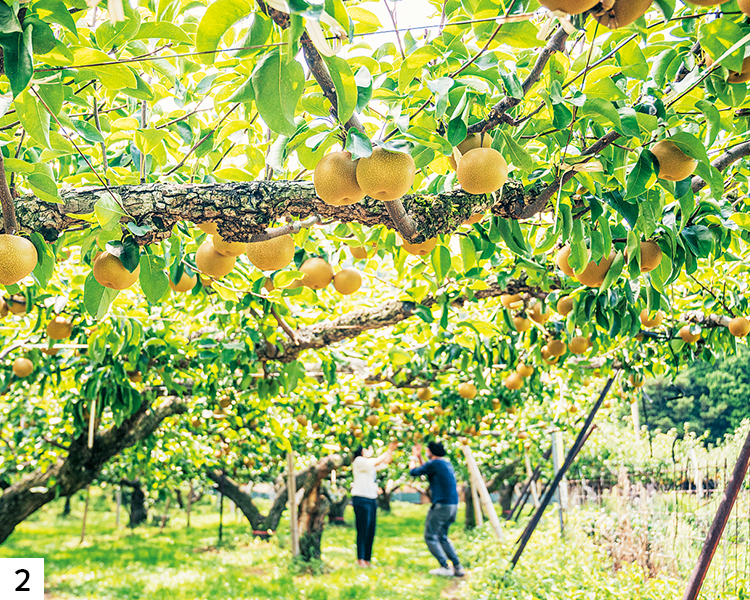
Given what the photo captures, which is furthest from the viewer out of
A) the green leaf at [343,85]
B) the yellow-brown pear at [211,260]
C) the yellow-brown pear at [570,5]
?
the yellow-brown pear at [211,260]

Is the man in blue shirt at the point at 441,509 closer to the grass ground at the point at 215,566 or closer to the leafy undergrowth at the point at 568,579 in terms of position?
the grass ground at the point at 215,566

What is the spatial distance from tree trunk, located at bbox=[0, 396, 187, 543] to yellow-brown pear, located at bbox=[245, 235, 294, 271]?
12.0 feet

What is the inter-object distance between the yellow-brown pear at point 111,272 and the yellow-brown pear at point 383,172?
751 millimetres

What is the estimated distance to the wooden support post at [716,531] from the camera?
335 centimetres

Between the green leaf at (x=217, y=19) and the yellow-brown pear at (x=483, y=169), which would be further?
the yellow-brown pear at (x=483, y=169)

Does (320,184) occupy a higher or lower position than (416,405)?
higher

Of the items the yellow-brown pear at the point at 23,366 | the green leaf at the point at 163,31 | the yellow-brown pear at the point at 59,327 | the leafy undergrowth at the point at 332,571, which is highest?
the green leaf at the point at 163,31

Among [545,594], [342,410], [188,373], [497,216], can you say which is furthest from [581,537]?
[497,216]

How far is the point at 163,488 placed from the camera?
10.9 meters

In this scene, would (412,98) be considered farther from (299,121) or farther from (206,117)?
(206,117)

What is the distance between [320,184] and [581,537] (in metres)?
7.46

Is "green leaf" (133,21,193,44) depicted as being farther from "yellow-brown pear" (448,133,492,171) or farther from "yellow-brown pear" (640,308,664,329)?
"yellow-brown pear" (640,308,664,329)

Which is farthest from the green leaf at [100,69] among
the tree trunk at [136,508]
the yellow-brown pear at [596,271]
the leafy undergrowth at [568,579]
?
the tree trunk at [136,508]

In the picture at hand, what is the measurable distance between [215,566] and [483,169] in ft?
29.6
